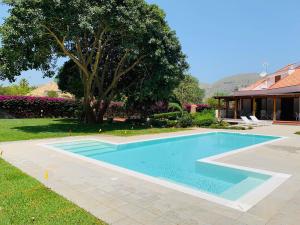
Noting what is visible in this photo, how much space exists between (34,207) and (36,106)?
25.4m

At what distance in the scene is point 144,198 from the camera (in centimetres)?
541

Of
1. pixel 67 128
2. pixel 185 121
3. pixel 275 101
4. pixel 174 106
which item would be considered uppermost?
pixel 275 101

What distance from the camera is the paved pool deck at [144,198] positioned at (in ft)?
14.7

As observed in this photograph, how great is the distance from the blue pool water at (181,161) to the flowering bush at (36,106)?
16.4 meters

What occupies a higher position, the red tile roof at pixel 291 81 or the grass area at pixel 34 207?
the red tile roof at pixel 291 81

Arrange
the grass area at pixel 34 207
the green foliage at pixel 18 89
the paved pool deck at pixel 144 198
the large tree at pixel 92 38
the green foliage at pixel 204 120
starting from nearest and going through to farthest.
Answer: the grass area at pixel 34 207
the paved pool deck at pixel 144 198
the large tree at pixel 92 38
the green foliage at pixel 204 120
the green foliage at pixel 18 89

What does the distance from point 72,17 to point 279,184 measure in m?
14.0

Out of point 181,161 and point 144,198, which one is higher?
point 144,198

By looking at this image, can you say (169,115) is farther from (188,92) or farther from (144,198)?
(188,92)

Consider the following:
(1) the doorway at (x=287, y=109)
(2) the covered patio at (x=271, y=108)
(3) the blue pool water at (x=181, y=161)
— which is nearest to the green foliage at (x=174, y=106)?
(2) the covered patio at (x=271, y=108)

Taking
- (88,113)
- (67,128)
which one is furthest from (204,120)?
(67,128)

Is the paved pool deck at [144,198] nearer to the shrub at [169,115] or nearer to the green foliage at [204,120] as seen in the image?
the green foliage at [204,120]

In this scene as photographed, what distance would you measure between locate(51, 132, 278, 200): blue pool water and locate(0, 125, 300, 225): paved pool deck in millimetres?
873

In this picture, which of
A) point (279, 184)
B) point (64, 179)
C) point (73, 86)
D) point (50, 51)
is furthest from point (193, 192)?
point (73, 86)
